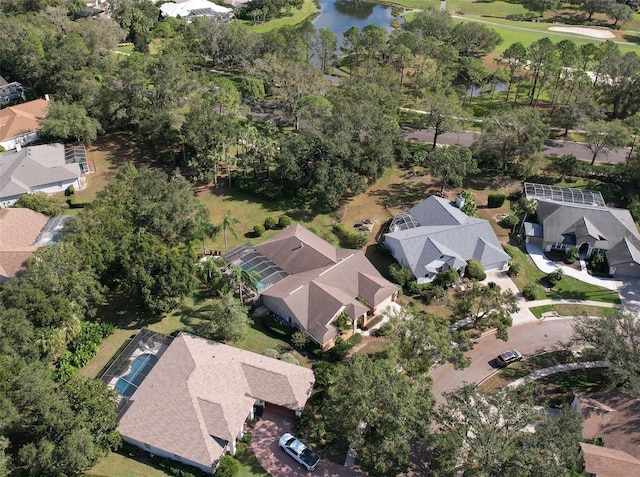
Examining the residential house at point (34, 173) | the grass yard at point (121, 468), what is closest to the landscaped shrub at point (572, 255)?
the grass yard at point (121, 468)

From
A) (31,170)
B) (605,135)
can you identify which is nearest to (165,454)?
(31,170)

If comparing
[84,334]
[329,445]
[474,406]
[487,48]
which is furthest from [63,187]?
[487,48]

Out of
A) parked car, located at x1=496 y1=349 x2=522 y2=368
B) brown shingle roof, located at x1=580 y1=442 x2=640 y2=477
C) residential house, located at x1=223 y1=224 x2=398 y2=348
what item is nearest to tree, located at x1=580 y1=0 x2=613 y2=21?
residential house, located at x1=223 y1=224 x2=398 y2=348

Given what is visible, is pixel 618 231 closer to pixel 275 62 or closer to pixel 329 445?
pixel 329 445

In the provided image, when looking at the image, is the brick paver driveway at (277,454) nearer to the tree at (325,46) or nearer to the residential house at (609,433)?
the residential house at (609,433)

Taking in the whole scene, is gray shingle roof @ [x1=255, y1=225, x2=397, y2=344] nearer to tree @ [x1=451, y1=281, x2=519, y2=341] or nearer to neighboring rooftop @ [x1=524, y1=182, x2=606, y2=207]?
tree @ [x1=451, y1=281, x2=519, y2=341]
